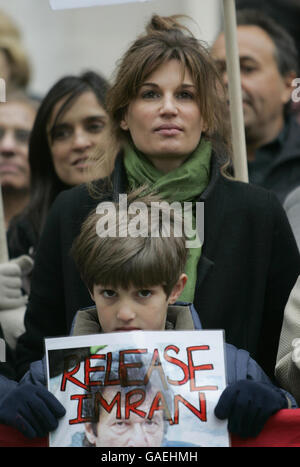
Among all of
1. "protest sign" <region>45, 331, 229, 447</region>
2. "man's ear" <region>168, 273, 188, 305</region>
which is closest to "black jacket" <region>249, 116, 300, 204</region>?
"man's ear" <region>168, 273, 188, 305</region>

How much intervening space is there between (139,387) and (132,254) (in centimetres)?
36

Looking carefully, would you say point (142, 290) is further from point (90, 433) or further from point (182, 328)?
point (90, 433)

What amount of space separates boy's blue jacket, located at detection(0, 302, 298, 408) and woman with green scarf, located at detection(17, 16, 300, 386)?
354 millimetres

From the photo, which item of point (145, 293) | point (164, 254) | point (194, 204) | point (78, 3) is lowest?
point (145, 293)

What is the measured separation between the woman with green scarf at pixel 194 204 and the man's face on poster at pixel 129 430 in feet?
2.28

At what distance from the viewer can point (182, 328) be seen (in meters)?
2.68

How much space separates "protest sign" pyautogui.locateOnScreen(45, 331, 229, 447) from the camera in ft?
8.03

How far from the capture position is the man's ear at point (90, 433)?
2455mm

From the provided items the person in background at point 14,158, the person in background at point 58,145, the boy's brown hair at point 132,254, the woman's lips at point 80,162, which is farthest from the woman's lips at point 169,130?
the person in background at point 14,158

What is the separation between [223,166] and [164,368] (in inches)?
41.3

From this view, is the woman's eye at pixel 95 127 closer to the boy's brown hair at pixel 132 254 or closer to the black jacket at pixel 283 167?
the black jacket at pixel 283 167

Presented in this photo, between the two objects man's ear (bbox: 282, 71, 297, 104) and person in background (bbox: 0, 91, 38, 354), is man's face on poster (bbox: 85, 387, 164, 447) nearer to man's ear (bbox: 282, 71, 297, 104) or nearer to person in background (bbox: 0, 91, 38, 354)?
person in background (bbox: 0, 91, 38, 354)

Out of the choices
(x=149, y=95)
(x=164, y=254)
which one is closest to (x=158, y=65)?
(x=149, y=95)
